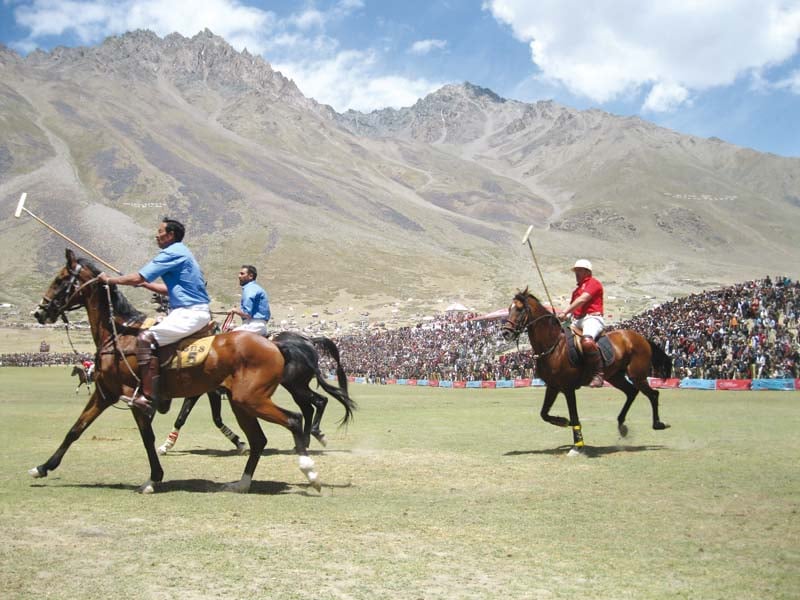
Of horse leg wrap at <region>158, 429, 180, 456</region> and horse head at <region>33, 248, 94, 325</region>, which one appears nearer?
horse head at <region>33, 248, 94, 325</region>

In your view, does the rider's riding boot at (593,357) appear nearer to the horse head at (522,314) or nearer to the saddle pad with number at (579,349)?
the saddle pad with number at (579,349)

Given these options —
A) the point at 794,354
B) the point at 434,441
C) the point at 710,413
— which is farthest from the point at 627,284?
the point at 434,441

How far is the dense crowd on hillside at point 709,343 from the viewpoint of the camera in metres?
33.3

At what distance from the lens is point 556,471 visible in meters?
10.4

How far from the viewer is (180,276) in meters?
9.42

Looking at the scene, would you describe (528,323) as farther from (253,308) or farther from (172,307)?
(172,307)

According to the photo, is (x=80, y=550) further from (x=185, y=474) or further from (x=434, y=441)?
(x=434, y=441)

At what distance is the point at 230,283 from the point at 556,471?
119 m

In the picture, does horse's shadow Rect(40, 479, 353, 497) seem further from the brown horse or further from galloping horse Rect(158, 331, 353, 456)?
the brown horse

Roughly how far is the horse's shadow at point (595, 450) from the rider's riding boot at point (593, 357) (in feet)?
3.88

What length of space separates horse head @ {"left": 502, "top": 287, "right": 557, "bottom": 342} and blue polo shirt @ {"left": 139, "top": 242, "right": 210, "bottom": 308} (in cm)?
547

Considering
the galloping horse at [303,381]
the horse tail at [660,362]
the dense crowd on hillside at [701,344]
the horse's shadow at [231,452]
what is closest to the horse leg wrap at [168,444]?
the galloping horse at [303,381]

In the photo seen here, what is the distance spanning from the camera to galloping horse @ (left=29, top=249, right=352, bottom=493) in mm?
9125

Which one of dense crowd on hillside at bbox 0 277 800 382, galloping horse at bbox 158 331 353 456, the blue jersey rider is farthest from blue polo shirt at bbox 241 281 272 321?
dense crowd on hillside at bbox 0 277 800 382
